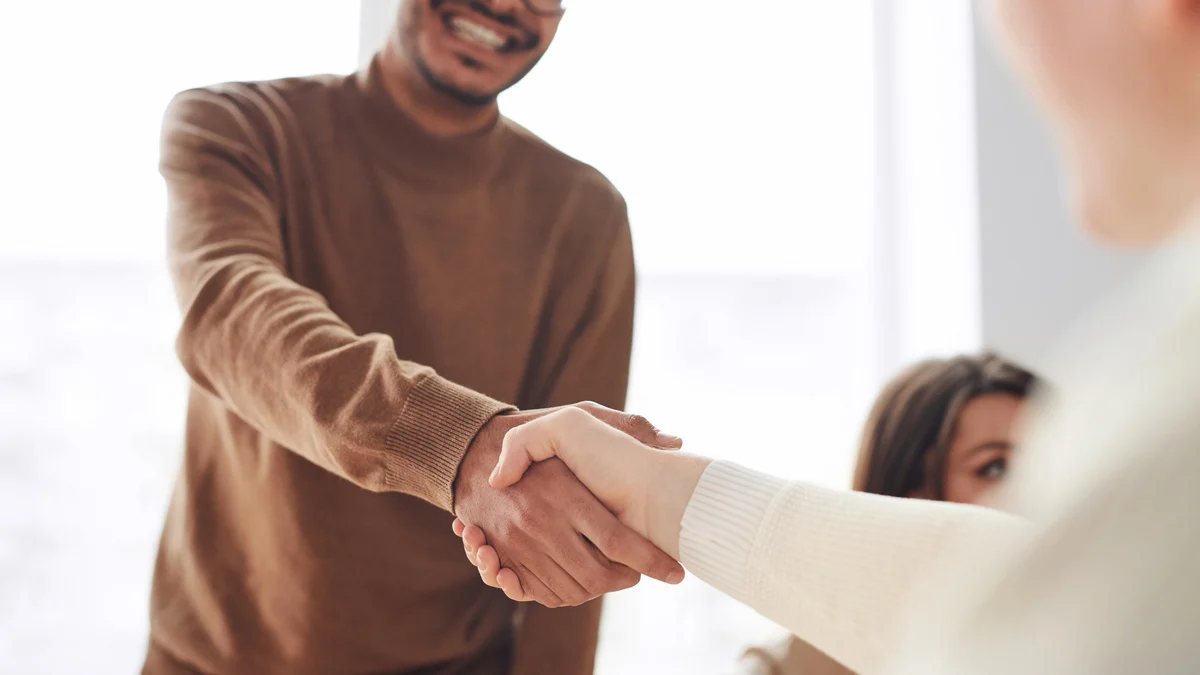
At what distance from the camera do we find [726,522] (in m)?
0.73

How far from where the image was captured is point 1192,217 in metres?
0.39

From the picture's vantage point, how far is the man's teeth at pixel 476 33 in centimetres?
91

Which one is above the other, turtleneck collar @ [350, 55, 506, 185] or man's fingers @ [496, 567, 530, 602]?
turtleneck collar @ [350, 55, 506, 185]

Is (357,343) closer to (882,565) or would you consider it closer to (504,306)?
(504,306)

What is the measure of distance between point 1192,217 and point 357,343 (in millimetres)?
613

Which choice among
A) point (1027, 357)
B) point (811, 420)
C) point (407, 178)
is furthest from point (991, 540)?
point (1027, 357)

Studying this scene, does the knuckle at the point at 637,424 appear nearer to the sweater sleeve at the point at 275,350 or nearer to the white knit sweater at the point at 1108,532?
the sweater sleeve at the point at 275,350

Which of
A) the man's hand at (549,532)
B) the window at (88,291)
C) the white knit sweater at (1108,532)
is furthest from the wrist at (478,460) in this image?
the window at (88,291)

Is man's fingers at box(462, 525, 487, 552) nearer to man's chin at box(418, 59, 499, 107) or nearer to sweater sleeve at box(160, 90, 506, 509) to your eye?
sweater sleeve at box(160, 90, 506, 509)

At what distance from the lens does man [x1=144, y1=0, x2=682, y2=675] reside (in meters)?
0.81

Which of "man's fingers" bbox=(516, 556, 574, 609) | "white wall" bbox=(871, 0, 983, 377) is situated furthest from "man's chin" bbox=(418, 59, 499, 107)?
"white wall" bbox=(871, 0, 983, 377)

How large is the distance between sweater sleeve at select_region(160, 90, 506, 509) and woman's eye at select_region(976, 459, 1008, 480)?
31.6 inches

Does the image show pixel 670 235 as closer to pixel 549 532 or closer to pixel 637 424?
pixel 637 424

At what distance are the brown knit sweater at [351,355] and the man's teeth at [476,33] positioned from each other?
0.10m
